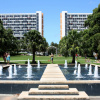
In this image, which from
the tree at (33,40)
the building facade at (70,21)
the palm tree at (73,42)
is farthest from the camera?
the building facade at (70,21)

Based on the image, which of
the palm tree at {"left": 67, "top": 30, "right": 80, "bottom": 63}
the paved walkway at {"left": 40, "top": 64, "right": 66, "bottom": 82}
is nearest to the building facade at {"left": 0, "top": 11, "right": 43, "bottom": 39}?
the palm tree at {"left": 67, "top": 30, "right": 80, "bottom": 63}

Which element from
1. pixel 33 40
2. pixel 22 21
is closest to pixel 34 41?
pixel 33 40

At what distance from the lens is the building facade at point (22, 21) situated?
12656cm

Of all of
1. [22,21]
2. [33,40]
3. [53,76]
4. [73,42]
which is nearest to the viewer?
[53,76]

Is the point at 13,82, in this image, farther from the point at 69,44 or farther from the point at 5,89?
the point at 69,44

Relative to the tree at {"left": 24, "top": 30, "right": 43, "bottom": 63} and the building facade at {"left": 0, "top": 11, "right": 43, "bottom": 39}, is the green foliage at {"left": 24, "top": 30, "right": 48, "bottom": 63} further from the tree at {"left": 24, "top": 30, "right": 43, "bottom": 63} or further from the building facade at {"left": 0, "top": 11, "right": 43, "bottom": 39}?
the building facade at {"left": 0, "top": 11, "right": 43, "bottom": 39}

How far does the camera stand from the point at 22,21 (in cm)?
12950

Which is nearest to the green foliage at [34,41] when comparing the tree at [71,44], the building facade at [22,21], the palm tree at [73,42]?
the tree at [71,44]

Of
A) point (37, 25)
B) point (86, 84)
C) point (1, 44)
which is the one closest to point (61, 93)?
point (86, 84)

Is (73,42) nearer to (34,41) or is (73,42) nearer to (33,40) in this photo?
Result: (34,41)

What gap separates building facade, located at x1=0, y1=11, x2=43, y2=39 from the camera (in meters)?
127

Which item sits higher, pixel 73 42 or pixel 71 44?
pixel 73 42

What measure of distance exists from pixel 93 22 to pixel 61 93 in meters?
23.9

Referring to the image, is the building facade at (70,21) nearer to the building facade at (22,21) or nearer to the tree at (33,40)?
the building facade at (22,21)
